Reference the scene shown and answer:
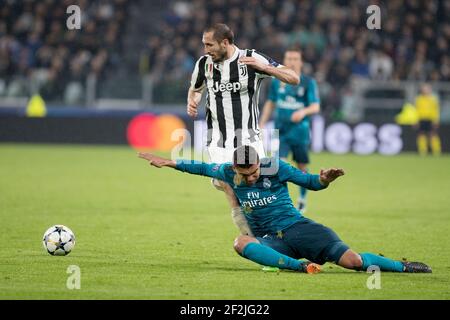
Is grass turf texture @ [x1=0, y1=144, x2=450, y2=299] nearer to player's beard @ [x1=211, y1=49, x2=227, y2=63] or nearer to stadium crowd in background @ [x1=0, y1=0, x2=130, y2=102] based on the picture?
player's beard @ [x1=211, y1=49, x2=227, y2=63]

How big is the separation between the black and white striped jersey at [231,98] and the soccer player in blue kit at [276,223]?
1.03 metres

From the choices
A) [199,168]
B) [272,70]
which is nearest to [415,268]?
[199,168]

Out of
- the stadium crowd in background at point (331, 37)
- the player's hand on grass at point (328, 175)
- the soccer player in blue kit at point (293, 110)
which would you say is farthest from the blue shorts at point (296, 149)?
the stadium crowd in background at point (331, 37)

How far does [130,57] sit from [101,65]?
2.29 m

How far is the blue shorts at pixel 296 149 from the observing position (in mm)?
13594

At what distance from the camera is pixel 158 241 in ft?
33.4

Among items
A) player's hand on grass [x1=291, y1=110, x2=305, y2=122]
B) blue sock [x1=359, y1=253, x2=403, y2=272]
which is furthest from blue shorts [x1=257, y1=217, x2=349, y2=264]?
player's hand on grass [x1=291, y1=110, x2=305, y2=122]

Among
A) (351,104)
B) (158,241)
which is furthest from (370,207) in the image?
(351,104)

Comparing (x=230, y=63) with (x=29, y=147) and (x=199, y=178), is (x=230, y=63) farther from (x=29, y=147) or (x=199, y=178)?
(x=29, y=147)

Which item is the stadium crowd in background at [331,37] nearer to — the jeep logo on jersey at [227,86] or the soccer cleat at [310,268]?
the jeep logo on jersey at [227,86]

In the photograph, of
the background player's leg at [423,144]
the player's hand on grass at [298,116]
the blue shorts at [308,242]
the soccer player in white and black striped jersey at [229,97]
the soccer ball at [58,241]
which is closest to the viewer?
the blue shorts at [308,242]

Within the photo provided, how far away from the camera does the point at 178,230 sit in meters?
11.2

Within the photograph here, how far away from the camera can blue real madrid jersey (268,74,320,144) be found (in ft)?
44.6

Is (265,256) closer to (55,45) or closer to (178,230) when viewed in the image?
(178,230)
